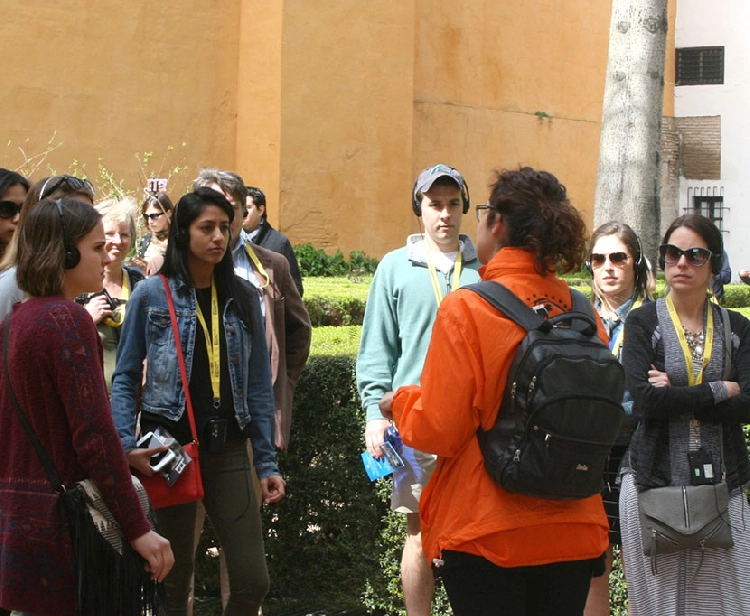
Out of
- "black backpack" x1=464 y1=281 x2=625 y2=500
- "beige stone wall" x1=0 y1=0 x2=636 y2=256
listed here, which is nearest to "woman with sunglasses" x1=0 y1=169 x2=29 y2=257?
"black backpack" x1=464 y1=281 x2=625 y2=500

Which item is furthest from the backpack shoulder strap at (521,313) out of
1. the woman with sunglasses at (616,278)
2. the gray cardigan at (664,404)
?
the woman with sunglasses at (616,278)

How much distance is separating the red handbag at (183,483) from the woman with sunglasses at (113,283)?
55 cm

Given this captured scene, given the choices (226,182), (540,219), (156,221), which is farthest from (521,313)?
(156,221)

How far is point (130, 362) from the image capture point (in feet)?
14.9

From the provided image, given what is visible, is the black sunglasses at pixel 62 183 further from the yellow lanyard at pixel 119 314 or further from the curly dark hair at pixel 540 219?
the curly dark hair at pixel 540 219

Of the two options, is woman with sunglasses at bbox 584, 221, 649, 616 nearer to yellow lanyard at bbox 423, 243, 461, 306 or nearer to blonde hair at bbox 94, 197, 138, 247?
yellow lanyard at bbox 423, 243, 461, 306

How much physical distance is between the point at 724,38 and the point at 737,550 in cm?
2327

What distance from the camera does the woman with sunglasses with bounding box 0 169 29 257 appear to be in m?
4.57

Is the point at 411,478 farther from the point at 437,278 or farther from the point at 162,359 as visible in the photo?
the point at 162,359

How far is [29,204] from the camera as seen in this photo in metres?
4.12

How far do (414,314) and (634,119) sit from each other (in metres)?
6.66

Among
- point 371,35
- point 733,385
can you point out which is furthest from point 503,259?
point 371,35

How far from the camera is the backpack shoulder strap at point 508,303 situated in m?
3.39

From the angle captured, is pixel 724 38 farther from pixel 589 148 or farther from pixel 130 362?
pixel 130 362
